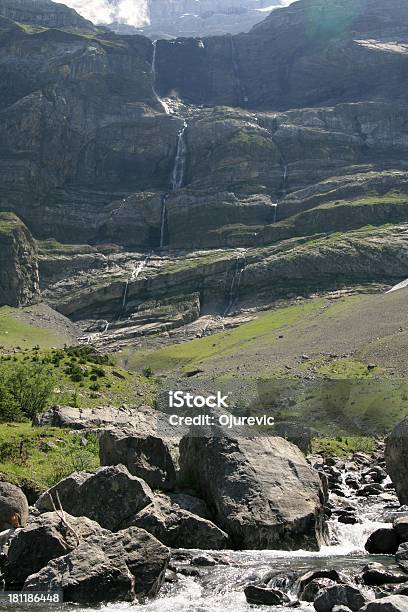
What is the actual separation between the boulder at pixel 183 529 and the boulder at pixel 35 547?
12.0ft

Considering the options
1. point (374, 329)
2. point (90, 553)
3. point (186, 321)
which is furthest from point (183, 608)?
point (186, 321)

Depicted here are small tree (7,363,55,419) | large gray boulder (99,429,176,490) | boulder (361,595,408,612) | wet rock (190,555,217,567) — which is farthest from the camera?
small tree (7,363,55,419)

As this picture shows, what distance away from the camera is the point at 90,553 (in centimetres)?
1923

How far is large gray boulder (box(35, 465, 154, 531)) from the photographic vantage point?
Result: 24125mm

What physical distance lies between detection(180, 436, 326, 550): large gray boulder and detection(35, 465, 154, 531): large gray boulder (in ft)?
10.4

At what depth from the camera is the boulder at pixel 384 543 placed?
25.9 metres

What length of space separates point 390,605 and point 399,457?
614 inches

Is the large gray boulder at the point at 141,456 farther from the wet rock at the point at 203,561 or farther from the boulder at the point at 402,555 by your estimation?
the boulder at the point at 402,555

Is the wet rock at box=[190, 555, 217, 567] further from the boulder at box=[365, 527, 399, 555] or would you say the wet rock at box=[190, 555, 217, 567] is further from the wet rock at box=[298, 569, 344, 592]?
the boulder at box=[365, 527, 399, 555]

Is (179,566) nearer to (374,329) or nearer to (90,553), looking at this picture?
(90,553)

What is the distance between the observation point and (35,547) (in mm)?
20406

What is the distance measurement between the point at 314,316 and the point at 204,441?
13979cm

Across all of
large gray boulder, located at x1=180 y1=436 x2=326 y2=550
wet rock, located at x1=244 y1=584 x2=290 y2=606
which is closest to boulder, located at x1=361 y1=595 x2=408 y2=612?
wet rock, located at x1=244 y1=584 x2=290 y2=606

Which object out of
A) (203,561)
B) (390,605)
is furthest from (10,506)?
(390,605)
